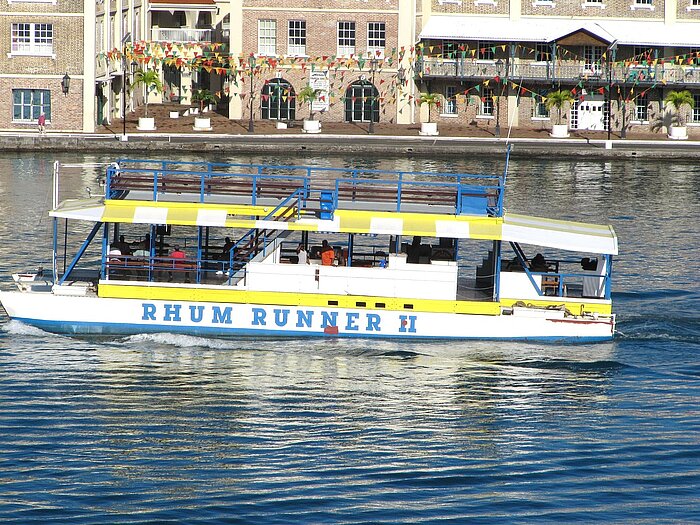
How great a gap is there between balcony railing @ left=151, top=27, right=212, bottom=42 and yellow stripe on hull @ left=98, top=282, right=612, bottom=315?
58985mm

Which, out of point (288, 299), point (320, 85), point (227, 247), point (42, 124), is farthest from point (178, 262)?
point (320, 85)

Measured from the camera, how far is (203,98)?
278 feet

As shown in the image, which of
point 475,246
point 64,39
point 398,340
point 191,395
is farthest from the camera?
point 64,39

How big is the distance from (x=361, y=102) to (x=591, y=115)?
14.3 meters

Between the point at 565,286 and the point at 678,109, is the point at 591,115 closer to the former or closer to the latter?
the point at 678,109

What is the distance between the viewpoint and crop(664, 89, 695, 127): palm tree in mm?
81975

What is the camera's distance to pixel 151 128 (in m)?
79.2

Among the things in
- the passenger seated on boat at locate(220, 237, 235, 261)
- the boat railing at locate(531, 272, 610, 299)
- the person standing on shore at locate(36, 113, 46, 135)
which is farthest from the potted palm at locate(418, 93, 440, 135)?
the passenger seated on boat at locate(220, 237, 235, 261)

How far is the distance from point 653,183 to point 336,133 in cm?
2147

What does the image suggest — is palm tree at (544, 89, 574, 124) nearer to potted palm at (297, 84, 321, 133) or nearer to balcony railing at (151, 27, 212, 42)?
potted palm at (297, 84, 321, 133)

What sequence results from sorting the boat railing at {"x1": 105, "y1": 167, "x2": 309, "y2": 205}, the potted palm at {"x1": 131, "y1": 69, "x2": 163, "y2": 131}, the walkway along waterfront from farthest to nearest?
the potted palm at {"x1": 131, "y1": 69, "x2": 163, "y2": 131}, the walkway along waterfront, the boat railing at {"x1": 105, "y1": 167, "x2": 309, "y2": 205}

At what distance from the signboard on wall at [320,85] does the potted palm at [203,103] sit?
253 inches

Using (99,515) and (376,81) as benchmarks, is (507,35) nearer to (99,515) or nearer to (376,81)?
(376,81)

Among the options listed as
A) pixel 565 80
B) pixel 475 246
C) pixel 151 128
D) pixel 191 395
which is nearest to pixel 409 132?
pixel 565 80
